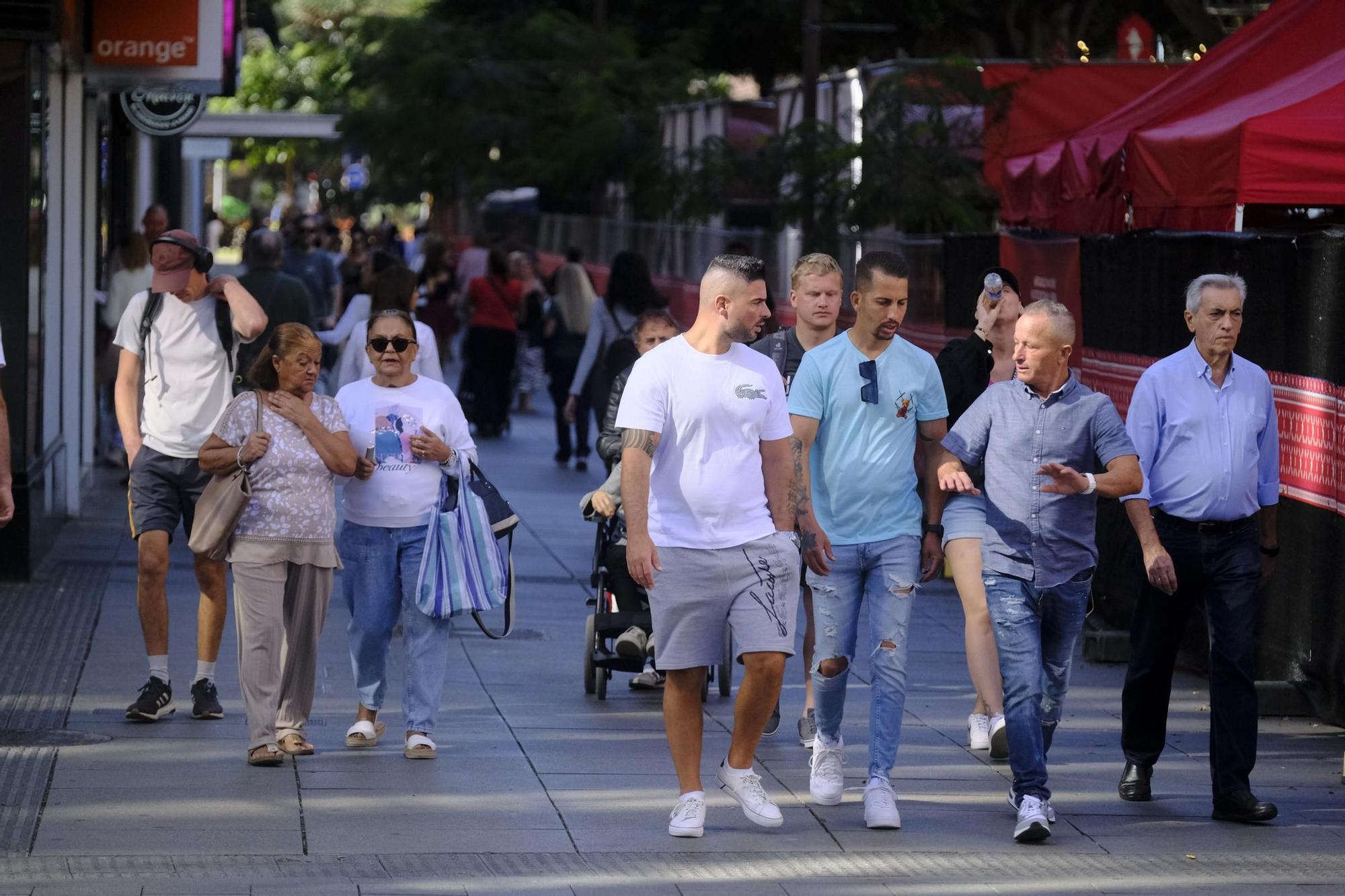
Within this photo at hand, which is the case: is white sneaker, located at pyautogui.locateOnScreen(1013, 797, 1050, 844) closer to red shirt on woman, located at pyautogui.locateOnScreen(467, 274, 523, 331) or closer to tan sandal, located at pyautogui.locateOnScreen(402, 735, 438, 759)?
tan sandal, located at pyautogui.locateOnScreen(402, 735, 438, 759)

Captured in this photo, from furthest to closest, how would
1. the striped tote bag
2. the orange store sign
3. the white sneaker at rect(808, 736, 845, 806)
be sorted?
the orange store sign, the striped tote bag, the white sneaker at rect(808, 736, 845, 806)

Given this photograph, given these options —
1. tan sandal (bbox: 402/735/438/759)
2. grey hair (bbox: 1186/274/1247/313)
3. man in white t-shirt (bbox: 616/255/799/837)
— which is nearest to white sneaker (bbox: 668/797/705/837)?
man in white t-shirt (bbox: 616/255/799/837)

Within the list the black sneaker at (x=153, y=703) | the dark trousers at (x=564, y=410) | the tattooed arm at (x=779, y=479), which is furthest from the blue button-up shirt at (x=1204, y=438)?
the dark trousers at (x=564, y=410)

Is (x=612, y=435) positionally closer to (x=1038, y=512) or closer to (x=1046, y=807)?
(x=1038, y=512)

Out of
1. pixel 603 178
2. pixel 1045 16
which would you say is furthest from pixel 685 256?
pixel 1045 16

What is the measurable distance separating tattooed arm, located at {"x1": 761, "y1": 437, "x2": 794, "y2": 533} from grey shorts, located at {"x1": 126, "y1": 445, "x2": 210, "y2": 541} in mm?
2630

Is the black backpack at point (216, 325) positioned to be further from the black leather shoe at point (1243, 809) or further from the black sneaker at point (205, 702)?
the black leather shoe at point (1243, 809)

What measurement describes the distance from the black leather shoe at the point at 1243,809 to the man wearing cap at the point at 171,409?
12.5 ft

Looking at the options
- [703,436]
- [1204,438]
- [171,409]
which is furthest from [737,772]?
[171,409]

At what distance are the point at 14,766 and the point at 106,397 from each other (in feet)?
33.8

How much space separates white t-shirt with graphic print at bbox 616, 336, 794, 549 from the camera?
6.15 meters

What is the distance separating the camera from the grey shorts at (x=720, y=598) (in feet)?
20.3

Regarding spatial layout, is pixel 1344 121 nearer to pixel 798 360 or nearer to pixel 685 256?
pixel 798 360

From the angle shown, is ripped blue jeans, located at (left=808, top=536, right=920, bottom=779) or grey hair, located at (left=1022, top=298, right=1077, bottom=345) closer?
grey hair, located at (left=1022, top=298, right=1077, bottom=345)
